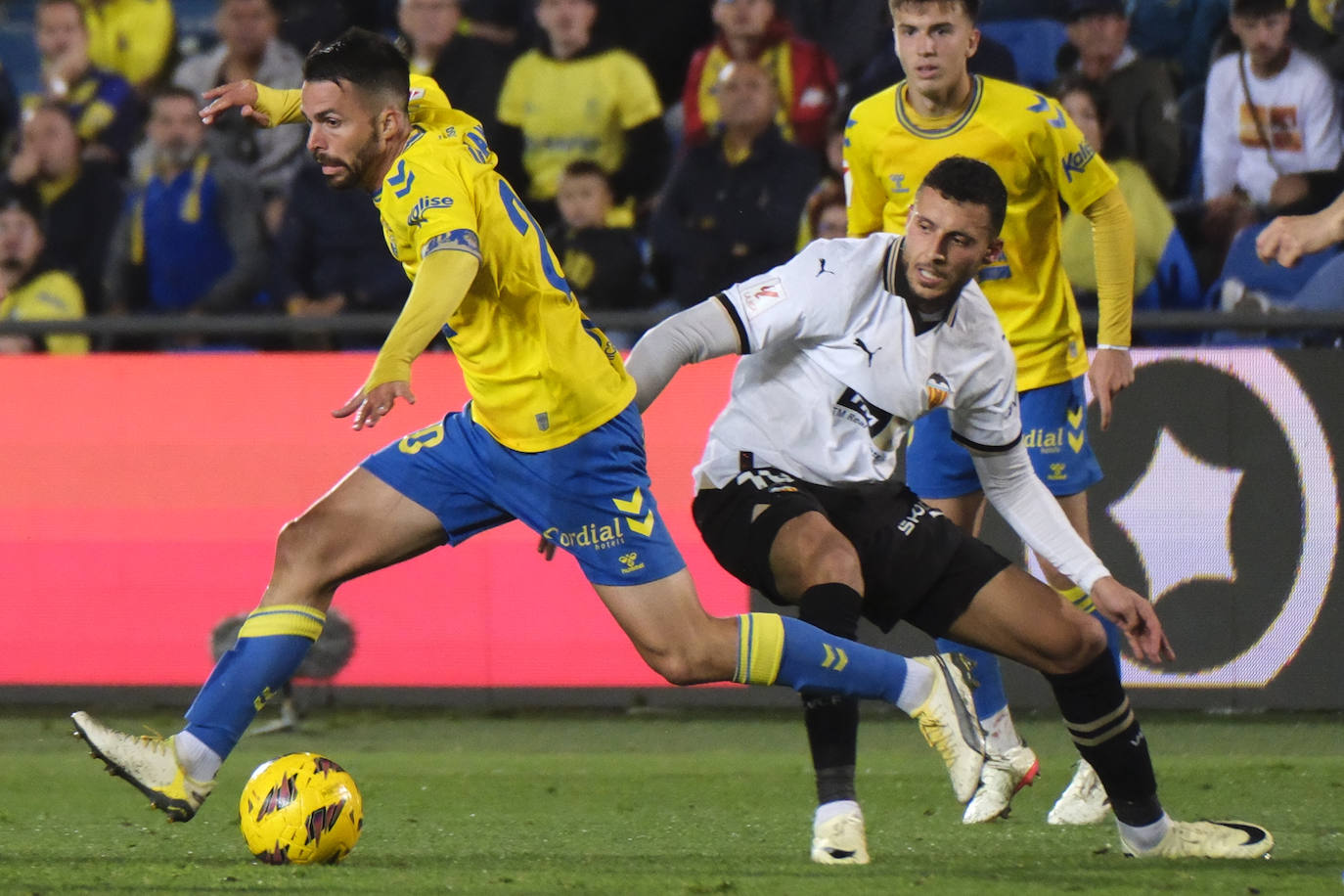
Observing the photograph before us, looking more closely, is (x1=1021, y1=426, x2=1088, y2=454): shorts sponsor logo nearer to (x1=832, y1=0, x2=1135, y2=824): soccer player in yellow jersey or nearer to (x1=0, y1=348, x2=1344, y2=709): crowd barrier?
(x1=832, y1=0, x2=1135, y2=824): soccer player in yellow jersey

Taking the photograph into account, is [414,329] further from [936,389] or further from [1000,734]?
[1000,734]

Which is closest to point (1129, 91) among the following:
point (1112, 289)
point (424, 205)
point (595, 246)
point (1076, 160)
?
point (595, 246)

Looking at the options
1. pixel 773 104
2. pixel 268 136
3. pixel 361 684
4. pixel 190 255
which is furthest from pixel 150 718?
pixel 773 104

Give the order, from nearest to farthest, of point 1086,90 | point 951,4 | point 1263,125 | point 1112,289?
point 951,4 → point 1112,289 → point 1263,125 → point 1086,90

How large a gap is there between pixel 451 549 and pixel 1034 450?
8.75ft

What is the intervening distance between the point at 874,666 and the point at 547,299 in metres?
1.15

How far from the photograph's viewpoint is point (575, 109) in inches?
341

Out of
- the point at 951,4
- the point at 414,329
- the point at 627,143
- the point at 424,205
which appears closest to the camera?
the point at 414,329

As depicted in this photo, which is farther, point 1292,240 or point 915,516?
point 915,516

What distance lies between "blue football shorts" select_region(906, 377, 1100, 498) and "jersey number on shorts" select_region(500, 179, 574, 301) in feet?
5.12

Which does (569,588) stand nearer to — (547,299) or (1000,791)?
(1000,791)

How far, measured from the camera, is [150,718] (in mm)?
7098

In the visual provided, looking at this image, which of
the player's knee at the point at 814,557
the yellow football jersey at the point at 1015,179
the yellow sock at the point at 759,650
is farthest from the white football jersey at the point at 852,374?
the yellow football jersey at the point at 1015,179

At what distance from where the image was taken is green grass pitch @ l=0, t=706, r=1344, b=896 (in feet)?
13.1
